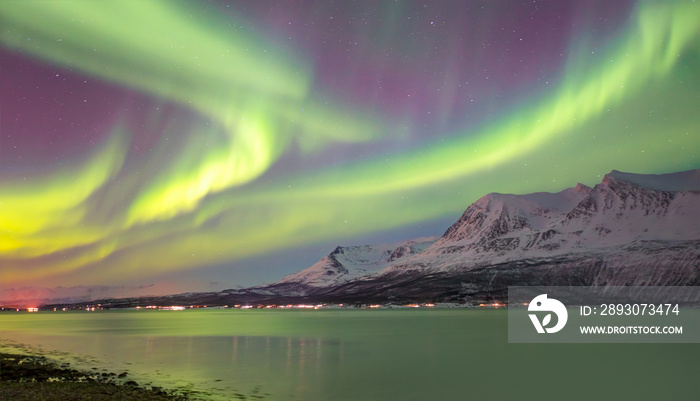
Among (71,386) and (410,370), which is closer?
(71,386)

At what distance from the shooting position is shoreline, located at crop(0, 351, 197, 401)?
35312mm

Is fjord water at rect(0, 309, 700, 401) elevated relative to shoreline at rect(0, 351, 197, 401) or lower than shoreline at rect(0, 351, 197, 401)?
lower

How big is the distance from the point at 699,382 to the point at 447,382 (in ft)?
74.6

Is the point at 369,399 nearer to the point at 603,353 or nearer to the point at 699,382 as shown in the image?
the point at 699,382

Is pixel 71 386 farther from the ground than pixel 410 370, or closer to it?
farther from the ground

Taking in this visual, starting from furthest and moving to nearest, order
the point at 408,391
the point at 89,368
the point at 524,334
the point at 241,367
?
the point at 524,334 → the point at 241,367 → the point at 89,368 → the point at 408,391

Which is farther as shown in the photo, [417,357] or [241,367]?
[417,357]

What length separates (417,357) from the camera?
7281 centimetres

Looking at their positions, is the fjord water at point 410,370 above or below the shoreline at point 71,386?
below

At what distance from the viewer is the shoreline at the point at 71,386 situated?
35312mm

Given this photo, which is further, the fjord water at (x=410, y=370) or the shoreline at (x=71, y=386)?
the fjord water at (x=410, y=370)

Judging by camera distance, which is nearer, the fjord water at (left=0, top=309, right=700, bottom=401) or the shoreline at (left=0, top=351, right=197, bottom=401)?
the shoreline at (left=0, top=351, right=197, bottom=401)

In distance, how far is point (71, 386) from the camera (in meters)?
40.0

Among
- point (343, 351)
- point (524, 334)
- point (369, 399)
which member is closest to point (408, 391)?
point (369, 399)
